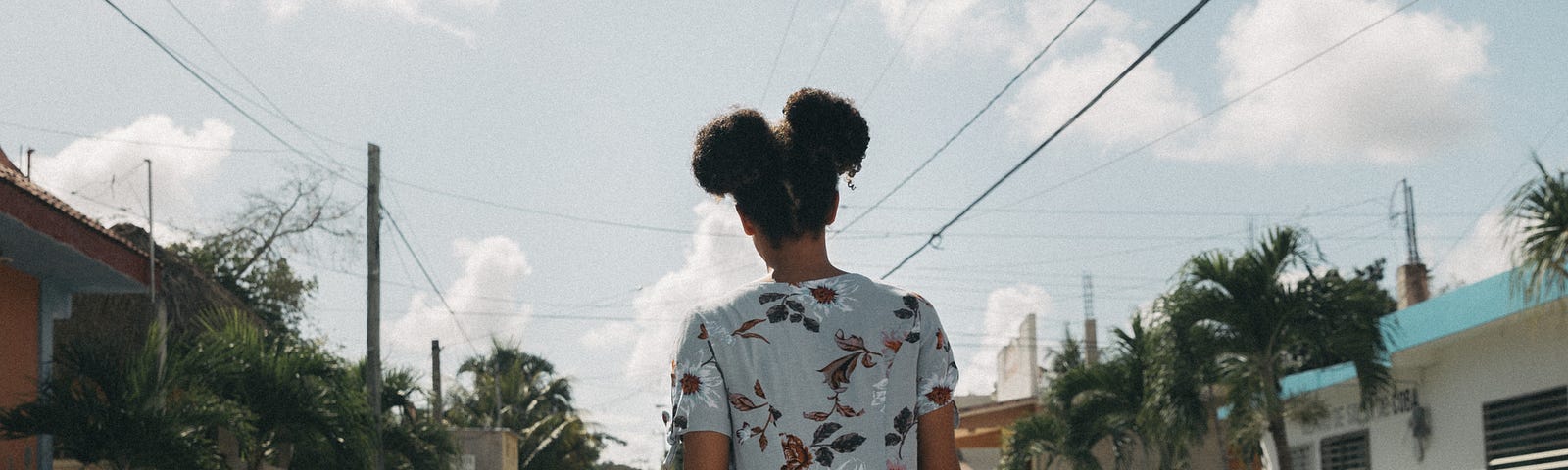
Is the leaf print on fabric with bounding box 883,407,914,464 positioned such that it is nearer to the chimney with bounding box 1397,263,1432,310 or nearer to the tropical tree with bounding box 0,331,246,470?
the tropical tree with bounding box 0,331,246,470

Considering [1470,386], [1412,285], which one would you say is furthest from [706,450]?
[1412,285]

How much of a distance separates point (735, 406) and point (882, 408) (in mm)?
242

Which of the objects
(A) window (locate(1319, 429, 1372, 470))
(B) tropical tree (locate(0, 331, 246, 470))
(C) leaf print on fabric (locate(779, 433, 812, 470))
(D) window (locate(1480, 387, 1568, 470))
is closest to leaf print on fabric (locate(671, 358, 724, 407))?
(C) leaf print on fabric (locate(779, 433, 812, 470))

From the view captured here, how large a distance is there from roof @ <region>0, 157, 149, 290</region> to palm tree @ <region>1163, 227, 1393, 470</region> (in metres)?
10.1

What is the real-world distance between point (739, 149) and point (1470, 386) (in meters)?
15.8

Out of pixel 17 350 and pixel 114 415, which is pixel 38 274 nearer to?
pixel 17 350

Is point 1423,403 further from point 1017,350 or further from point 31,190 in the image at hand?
point 1017,350

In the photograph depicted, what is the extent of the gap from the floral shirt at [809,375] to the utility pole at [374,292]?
1866cm

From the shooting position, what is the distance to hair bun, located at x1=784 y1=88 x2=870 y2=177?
2.57 m

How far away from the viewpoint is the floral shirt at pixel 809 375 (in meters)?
2.50

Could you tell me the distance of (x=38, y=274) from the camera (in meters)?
13.2

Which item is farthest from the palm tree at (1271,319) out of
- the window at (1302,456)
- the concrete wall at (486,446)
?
the concrete wall at (486,446)

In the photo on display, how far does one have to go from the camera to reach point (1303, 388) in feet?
64.0

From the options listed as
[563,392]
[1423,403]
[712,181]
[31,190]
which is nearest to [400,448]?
[31,190]
